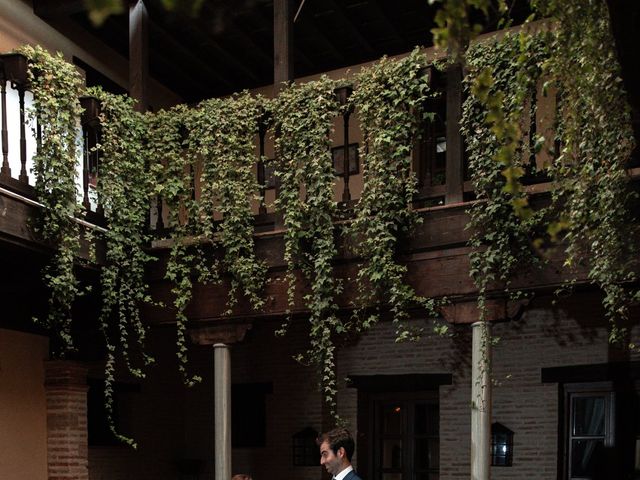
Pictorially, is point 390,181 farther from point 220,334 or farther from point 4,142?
point 4,142

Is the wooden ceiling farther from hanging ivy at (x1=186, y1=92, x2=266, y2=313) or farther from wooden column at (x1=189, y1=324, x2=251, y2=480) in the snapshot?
wooden column at (x1=189, y1=324, x2=251, y2=480)

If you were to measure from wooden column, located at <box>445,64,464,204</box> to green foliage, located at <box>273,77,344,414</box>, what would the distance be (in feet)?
2.84

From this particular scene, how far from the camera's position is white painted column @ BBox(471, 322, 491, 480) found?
569cm

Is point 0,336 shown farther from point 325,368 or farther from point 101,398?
point 325,368

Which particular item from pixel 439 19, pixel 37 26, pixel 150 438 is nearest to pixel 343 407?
pixel 150 438

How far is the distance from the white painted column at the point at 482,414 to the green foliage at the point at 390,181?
487 mm

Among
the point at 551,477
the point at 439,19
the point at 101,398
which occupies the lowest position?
the point at 551,477

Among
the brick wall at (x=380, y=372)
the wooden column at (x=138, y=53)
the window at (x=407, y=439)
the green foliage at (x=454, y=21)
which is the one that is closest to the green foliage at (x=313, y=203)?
the wooden column at (x=138, y=53)

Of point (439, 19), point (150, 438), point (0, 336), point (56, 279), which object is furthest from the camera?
point (150, 438)

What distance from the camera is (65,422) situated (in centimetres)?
782

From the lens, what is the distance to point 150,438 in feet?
32.9

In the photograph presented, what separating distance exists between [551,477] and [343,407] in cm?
240

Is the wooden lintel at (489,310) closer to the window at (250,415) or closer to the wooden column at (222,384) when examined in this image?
the wooden column at (222,384)

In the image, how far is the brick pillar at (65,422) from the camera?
7.76m
